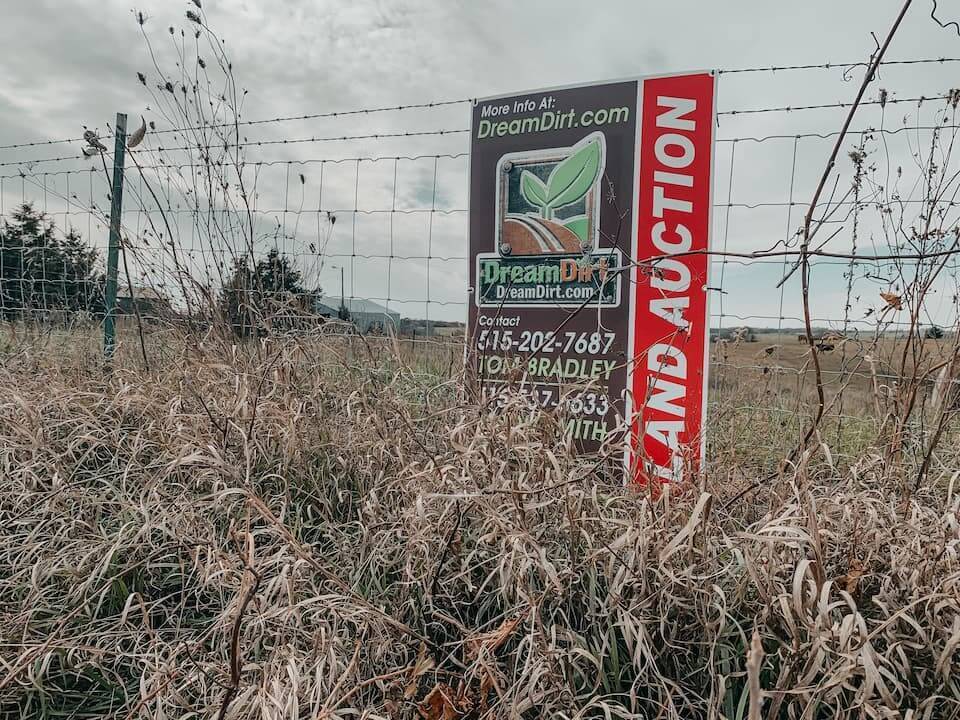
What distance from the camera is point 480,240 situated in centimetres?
355

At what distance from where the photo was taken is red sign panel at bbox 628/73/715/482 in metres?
3.03

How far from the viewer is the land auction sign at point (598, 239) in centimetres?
304

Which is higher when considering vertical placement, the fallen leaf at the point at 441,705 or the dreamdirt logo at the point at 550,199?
the dreamdirt logo at the point at 550,199

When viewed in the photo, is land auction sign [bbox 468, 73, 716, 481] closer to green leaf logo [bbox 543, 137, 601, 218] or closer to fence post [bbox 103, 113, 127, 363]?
green leaf logo [bbox 543, 137, 601, 218]

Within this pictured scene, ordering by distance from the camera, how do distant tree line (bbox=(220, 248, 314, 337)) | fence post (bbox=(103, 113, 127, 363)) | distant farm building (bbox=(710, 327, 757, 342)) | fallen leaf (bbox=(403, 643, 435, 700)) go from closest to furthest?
fallen leaf (bbox=(403, 643, 435, 700)), distant farm building (bbox=(710, 327, 757, 342)), distant tree line (bbox=(220, 248, 314, 337)), fence post (bbox=(103, 113, 127, 363))

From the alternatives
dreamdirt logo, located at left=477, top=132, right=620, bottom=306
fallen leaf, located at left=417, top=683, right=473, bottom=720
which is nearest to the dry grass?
fallen leaf, located at left=417, top=683, right=473, bottom=720

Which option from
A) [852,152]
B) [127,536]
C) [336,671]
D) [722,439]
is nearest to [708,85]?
[852,152]

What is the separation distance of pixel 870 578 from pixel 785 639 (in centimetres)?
31

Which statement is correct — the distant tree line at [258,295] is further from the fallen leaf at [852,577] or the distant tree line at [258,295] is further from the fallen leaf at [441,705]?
the fallen leaf at [852,577]

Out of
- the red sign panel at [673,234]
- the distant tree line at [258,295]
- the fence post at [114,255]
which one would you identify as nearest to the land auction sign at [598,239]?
the red sign panel at [673,234]

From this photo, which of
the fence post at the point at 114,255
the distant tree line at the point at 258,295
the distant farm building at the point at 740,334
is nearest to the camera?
the distant farm building at the point at 740,334

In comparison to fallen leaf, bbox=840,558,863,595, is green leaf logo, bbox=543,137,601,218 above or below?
above

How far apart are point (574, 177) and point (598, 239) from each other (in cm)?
36

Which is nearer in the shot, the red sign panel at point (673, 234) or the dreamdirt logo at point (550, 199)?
the red sign panel at point (673, 234)
